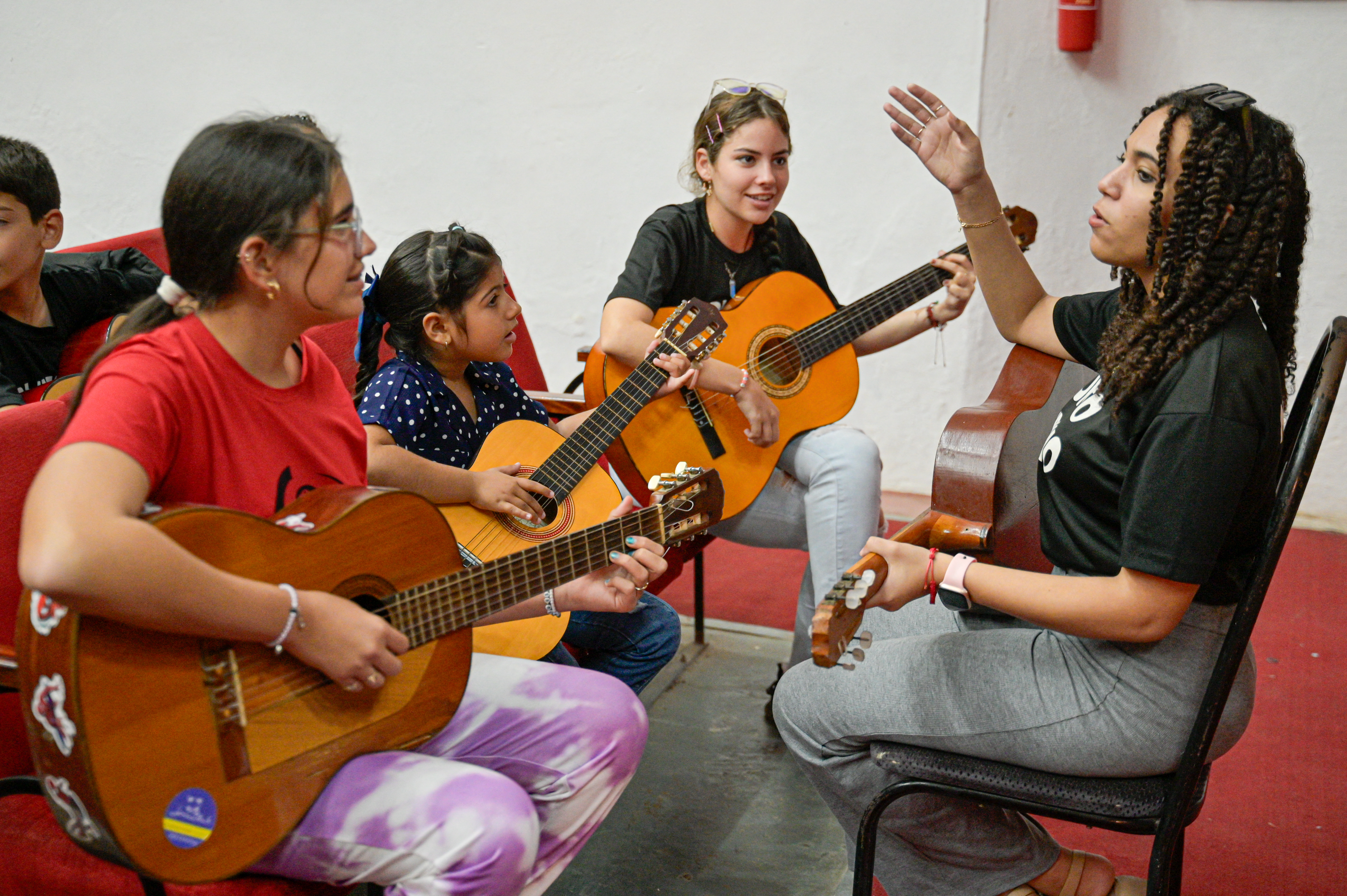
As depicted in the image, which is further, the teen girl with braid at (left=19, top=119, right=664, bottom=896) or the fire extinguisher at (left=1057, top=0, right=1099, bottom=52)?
the fire extinguisher at (left=1057, top=0, right=1099, bottom=52)

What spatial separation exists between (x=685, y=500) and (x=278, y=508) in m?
0.62

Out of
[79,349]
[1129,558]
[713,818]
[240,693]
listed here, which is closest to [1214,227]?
[1129,558]

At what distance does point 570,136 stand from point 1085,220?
217cm

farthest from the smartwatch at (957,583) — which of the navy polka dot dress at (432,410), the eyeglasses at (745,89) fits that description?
the eyeglasses at (745,89)

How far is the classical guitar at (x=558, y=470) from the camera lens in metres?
2.05

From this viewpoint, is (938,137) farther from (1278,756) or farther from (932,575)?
(1278,756)

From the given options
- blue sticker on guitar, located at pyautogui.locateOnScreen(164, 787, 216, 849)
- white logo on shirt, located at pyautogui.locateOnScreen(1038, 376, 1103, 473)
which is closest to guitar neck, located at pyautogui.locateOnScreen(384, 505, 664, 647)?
blue sticker on guitar, located at pyautogui.locateOnScreen(164, 787, 216, 849)

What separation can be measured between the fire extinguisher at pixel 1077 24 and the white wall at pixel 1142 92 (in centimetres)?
5

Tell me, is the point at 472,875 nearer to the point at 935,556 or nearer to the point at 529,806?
the point at 529,806

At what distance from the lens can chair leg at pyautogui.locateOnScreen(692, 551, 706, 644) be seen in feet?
10.2

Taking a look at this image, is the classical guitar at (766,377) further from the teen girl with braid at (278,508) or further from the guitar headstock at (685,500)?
the teen girl with braid at (278,508)

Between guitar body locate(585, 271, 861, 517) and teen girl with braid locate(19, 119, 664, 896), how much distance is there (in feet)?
3.06

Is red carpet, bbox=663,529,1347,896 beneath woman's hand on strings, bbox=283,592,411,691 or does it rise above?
beneath

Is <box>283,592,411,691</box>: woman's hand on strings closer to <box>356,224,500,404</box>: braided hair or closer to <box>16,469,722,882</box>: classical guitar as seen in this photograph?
<box>16,469,722,882</box>: classical guitar
